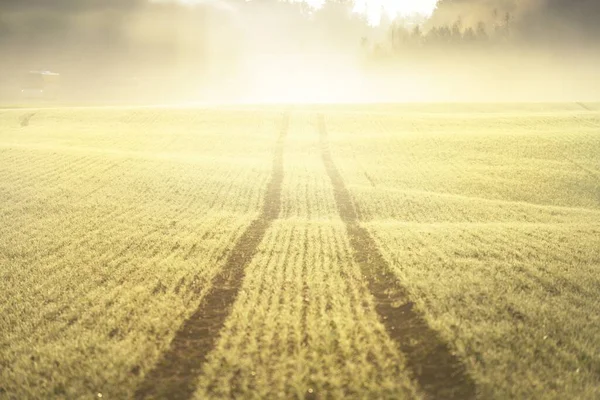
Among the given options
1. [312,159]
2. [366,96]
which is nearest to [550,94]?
[366,96]

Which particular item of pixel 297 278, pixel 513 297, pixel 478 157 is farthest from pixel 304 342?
pixel 478 157

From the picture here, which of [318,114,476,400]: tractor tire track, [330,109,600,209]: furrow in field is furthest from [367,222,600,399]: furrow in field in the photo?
[330,109,600,209]: furrow in field

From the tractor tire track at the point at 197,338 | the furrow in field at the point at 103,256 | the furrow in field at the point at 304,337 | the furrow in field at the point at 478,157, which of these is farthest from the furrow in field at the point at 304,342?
the furrow in field at the point at 478,157

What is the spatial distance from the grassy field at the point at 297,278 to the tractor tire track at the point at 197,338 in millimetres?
43

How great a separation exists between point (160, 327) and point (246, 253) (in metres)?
5.74

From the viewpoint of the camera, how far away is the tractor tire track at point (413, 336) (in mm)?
7438

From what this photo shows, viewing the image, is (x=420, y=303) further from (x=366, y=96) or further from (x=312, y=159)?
(x=366, y=96)

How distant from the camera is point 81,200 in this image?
67.9 ft

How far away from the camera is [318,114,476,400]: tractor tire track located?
24.4 ft

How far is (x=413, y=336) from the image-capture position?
9.06 meters

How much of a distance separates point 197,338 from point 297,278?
407cm

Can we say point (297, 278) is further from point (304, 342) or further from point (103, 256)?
point (103, 256)

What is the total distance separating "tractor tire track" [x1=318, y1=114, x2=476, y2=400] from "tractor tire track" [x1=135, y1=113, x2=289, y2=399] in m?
4.17

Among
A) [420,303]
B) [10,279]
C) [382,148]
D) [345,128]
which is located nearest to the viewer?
[420,303]
